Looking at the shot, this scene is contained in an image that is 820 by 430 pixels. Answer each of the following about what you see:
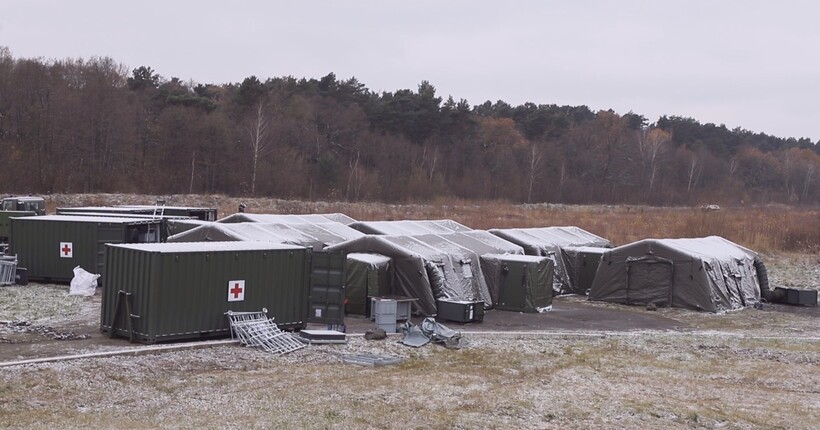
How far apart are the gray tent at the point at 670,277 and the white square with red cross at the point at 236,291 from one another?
1485 cm

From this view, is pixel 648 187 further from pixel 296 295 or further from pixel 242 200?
pixel 296 295

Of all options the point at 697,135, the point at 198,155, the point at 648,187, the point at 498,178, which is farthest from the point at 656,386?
the point at 697,135

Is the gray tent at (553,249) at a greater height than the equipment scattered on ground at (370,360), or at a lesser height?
greater

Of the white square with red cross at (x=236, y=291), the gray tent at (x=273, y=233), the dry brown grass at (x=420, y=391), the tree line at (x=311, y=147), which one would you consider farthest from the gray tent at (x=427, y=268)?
the tree line at (x=311, y=147)

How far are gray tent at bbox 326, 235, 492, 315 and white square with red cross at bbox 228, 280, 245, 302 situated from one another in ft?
21.2

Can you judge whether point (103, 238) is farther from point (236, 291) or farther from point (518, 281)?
point (518, 281)

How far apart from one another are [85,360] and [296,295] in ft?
16.9

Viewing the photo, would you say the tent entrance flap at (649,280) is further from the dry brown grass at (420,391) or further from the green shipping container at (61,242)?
the green shipping container at (61,242)

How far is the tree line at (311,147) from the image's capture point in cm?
6122

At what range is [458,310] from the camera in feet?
70.3

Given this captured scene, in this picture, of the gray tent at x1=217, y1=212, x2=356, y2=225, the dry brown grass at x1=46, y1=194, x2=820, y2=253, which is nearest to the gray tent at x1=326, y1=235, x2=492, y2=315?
the gray tent at x1=217, y1=212, x2=356, y2=225

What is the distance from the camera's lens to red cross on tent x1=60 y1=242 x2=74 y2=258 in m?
24.5

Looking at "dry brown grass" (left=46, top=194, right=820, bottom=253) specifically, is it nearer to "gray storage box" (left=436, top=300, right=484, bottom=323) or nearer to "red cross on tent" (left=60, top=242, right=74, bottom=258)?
"gray storage box" (left=436, top=300, right=484, bottom=323)

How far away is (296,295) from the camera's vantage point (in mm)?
18234
